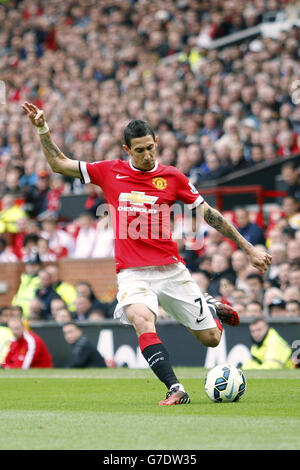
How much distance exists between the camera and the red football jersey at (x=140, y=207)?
27.5 feet

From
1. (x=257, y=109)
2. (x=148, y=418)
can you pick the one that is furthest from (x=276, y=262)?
(x=148, y=418)

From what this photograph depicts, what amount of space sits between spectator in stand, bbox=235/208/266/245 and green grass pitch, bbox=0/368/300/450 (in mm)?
3496

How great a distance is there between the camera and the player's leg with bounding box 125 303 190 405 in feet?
25.8

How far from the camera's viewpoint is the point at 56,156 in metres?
8.47

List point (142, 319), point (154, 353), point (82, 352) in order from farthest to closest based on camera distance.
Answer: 1. point (82, 352)
2. point (142, 319)
3. point (154, 353)

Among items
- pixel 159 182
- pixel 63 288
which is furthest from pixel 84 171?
pixel 63 288

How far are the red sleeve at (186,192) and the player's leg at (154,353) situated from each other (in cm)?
110

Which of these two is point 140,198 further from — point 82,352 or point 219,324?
point 82,352

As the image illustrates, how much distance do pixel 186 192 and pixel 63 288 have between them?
27.9 feet

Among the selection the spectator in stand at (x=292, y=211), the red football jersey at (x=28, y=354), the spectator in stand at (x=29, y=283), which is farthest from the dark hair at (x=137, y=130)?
the spectator in stand at (x=29, y=283)

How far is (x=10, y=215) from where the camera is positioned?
19.0 metres

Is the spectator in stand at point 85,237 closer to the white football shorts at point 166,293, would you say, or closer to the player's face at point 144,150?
the white football shorts at point 166,293
